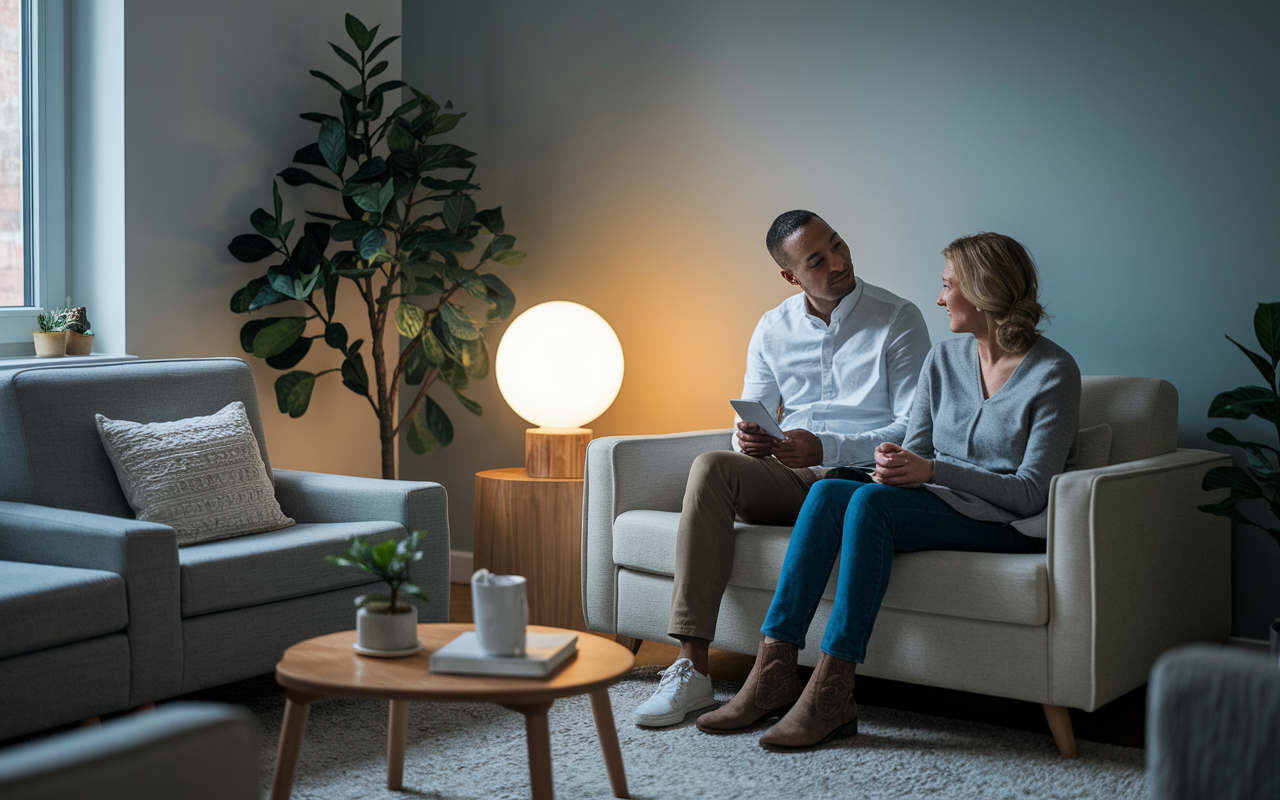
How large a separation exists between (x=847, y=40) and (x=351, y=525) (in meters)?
1.99

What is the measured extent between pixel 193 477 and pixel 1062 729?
1.96m

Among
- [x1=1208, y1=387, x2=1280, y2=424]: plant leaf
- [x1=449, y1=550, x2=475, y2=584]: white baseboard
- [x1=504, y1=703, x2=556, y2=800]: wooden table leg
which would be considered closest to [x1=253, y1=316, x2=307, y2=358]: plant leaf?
[x1=449, y1=550, x2=475, y2=584]: white baseboard

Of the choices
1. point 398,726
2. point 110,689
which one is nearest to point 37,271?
point 110,689

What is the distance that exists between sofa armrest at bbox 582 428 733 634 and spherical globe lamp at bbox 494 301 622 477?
36cm

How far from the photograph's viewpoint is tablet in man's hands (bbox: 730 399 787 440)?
2648 millimetres

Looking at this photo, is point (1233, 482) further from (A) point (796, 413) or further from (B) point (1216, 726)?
(B) point (1216, 726)

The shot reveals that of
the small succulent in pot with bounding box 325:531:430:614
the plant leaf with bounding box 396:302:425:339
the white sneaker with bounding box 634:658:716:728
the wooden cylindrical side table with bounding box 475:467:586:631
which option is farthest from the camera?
the plant leaf with bounding box 396:302:425:339

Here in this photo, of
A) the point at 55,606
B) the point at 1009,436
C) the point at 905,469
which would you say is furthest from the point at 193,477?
the point at 1009,436

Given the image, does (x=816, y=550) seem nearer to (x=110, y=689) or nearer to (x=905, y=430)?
(x=905, y=430)

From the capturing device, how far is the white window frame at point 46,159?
10.8 feet

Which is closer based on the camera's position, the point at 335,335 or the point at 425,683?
the point at 425,683

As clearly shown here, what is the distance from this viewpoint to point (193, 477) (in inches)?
103

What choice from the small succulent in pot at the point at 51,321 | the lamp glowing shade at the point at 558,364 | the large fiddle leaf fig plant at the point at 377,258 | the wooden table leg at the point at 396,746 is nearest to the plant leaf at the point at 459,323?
the large fiddle leaf fig plant at the point at 377,258

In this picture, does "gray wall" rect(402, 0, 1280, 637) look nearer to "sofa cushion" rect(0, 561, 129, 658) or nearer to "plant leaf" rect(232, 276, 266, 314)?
"plant leaf" rect(232, 276, 266, 314)
